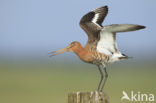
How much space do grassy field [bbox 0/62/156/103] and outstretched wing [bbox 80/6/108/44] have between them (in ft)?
20.8

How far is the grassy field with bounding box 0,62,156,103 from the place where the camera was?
21312 mm

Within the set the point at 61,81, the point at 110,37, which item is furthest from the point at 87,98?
the point at 61,81

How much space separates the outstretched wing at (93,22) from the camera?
11188 mm

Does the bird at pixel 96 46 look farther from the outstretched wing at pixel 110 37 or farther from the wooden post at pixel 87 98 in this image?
the wooden post at pixel 87 98

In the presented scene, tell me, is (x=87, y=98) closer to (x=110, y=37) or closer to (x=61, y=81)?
(x=110, y=37)

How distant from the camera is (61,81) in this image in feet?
93.4

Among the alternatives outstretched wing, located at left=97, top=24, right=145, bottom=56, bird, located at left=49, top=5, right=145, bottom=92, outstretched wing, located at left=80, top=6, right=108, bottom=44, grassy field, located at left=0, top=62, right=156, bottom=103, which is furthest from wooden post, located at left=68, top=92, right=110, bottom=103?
grassy field, located at left=0, top=62, right=156, bottom=103

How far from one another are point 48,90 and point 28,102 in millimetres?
4600

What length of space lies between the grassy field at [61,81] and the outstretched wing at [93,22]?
635 centimetres

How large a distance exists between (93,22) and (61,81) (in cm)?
1721

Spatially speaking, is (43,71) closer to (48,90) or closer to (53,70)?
(53,70)

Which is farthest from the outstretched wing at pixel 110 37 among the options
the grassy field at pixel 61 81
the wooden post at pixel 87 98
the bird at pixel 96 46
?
the grassy field at pixel 61 81

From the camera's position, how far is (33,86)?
2572 centimetres

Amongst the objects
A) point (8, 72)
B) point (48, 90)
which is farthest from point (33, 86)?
point (8, 72)
